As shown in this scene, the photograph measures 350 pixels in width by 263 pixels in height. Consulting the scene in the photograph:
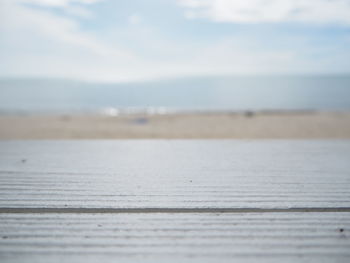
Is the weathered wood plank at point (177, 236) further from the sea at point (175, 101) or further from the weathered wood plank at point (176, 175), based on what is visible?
the sea at point (175, 101)

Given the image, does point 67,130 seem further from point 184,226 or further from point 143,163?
point 184,226

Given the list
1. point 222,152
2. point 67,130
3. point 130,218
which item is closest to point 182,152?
point 222,152

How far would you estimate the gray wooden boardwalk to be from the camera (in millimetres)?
1882

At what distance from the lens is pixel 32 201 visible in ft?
8.64

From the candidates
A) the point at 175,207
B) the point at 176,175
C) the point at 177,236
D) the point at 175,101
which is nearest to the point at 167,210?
the point at 175,207

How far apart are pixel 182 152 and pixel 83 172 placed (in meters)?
1.76

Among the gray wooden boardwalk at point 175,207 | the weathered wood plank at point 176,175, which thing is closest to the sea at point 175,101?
the weathered wood plank at point 176,175

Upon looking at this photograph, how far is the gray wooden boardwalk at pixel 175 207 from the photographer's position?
1882 mm

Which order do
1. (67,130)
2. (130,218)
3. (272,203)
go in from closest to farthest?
(130,218), (272,203), (67,130)

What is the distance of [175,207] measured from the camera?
99.3 inches

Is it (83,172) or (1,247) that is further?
(83,172)

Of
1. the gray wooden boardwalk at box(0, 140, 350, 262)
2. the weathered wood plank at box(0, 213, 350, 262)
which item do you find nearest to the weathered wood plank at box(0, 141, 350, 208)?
the gray wooden boardwalk at box(0, 140, 350, 262)

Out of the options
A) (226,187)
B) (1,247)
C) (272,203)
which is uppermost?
(226,187)

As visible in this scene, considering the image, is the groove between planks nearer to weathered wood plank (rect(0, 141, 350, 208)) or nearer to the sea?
weathered wood plank (rect(0, 141, 350, 208))
